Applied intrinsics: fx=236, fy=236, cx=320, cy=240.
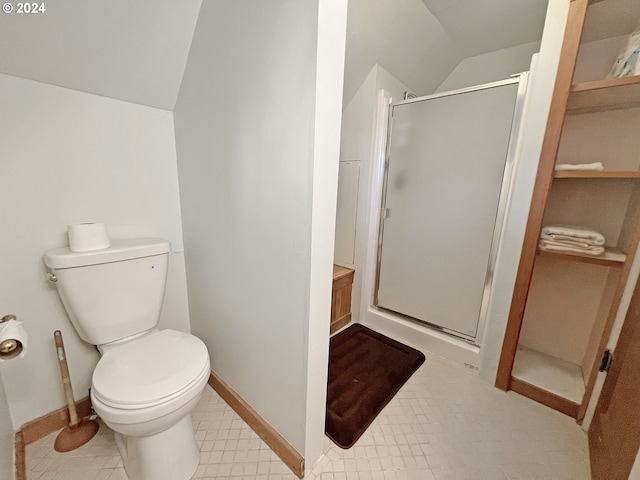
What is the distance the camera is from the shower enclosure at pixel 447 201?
134 cm

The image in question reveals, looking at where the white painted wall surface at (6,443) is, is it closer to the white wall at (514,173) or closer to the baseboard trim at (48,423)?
the baseboard trim at (48,423)

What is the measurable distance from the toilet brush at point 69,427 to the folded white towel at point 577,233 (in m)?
2.24

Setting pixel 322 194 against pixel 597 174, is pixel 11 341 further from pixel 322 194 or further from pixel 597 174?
pixel 597 174

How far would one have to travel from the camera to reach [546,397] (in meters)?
1.21

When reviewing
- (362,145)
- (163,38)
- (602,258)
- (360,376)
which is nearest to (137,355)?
(360,376)

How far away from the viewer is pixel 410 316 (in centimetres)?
174

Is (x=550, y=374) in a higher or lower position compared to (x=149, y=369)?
lower

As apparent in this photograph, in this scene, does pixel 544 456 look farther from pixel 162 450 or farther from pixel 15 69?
pixel 15 69

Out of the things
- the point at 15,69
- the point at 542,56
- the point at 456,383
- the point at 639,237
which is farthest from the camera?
the point at 456,383

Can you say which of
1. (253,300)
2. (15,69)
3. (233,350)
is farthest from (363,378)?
(15,69)

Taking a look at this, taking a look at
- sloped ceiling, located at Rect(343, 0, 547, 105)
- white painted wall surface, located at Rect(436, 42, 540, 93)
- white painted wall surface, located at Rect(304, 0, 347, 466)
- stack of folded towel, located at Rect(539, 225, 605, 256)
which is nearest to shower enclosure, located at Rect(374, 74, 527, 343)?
stack of folded towel, located at Rect(539, 225, 605, 256)

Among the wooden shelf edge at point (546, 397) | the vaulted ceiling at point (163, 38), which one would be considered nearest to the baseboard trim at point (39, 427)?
the vaulted ceiling at point (163, 38)

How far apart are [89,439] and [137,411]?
642mm

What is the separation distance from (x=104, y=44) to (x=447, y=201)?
1803mm
